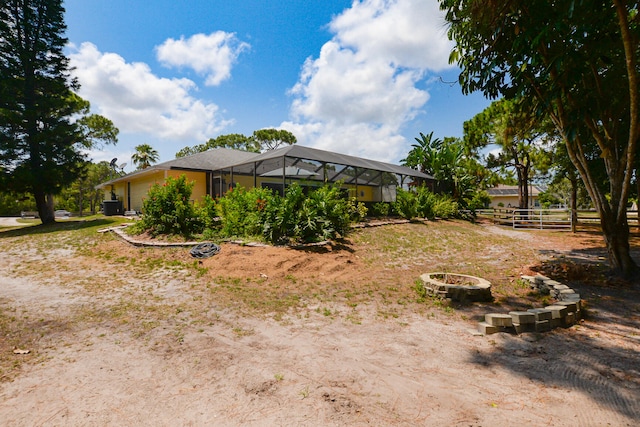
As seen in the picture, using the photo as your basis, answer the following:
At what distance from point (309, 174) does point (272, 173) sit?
77.7 inches

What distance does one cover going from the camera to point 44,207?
53.0 feet

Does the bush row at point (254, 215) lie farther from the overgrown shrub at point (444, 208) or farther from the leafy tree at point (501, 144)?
the leafy tree at point (501, 144)

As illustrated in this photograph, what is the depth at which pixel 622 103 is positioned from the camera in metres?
6.80

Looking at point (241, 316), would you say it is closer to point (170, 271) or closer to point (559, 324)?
point (170, 271)

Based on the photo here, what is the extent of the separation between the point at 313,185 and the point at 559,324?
7.98 metres

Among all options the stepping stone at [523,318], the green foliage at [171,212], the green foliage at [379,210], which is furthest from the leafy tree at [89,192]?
the stepping stone at [523,318]

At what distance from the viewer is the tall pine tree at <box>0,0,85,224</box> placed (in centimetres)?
1483

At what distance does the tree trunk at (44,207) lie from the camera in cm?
1601

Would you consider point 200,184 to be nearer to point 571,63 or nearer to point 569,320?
point 571,63

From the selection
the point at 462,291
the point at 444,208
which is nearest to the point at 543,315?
the point at 462,291

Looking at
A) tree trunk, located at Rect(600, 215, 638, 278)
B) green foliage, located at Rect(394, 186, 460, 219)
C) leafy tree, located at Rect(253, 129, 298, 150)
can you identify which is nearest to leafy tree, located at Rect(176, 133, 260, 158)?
leafy tree, located at Rect(253, 129, 298, 150)

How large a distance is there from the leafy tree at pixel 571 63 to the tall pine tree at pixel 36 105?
1937 centimetres

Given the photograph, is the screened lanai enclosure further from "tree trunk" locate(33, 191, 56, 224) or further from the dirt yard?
"tree trunk" locate(33, 191, 56, 224)

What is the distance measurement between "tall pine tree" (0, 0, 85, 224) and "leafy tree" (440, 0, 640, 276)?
19367 mm
